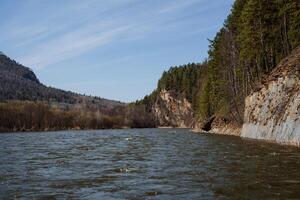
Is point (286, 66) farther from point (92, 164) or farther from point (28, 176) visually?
point (28, 176)

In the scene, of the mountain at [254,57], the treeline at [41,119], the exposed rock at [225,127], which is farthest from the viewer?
the treeline at [41,119]

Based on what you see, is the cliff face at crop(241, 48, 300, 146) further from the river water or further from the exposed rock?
the exposed rock

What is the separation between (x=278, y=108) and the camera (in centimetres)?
4269

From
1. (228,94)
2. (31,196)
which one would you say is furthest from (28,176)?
(228,94)

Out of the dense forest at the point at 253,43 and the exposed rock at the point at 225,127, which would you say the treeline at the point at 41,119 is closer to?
the exposed rock at the point at 225,127

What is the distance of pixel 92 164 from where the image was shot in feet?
89.7

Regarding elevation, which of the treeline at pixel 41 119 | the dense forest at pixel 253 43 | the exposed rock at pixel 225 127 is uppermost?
the dense forest at pixel 253 43

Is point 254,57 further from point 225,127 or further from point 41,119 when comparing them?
point 41,119

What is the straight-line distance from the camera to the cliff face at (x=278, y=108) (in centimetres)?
3728

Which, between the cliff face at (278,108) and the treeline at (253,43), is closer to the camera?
the cliff face at (278,108)

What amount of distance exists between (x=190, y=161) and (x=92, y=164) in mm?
6300

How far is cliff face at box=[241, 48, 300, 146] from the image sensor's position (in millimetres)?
37281

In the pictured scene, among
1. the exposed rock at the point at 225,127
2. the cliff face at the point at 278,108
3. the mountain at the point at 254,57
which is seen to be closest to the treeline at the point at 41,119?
the mountain at the point at 254,57

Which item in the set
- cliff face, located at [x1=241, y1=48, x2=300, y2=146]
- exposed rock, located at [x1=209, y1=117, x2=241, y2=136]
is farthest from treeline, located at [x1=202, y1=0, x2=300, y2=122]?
cliff face, located at [x1=241, y1=48, x2=300, y2=146]
